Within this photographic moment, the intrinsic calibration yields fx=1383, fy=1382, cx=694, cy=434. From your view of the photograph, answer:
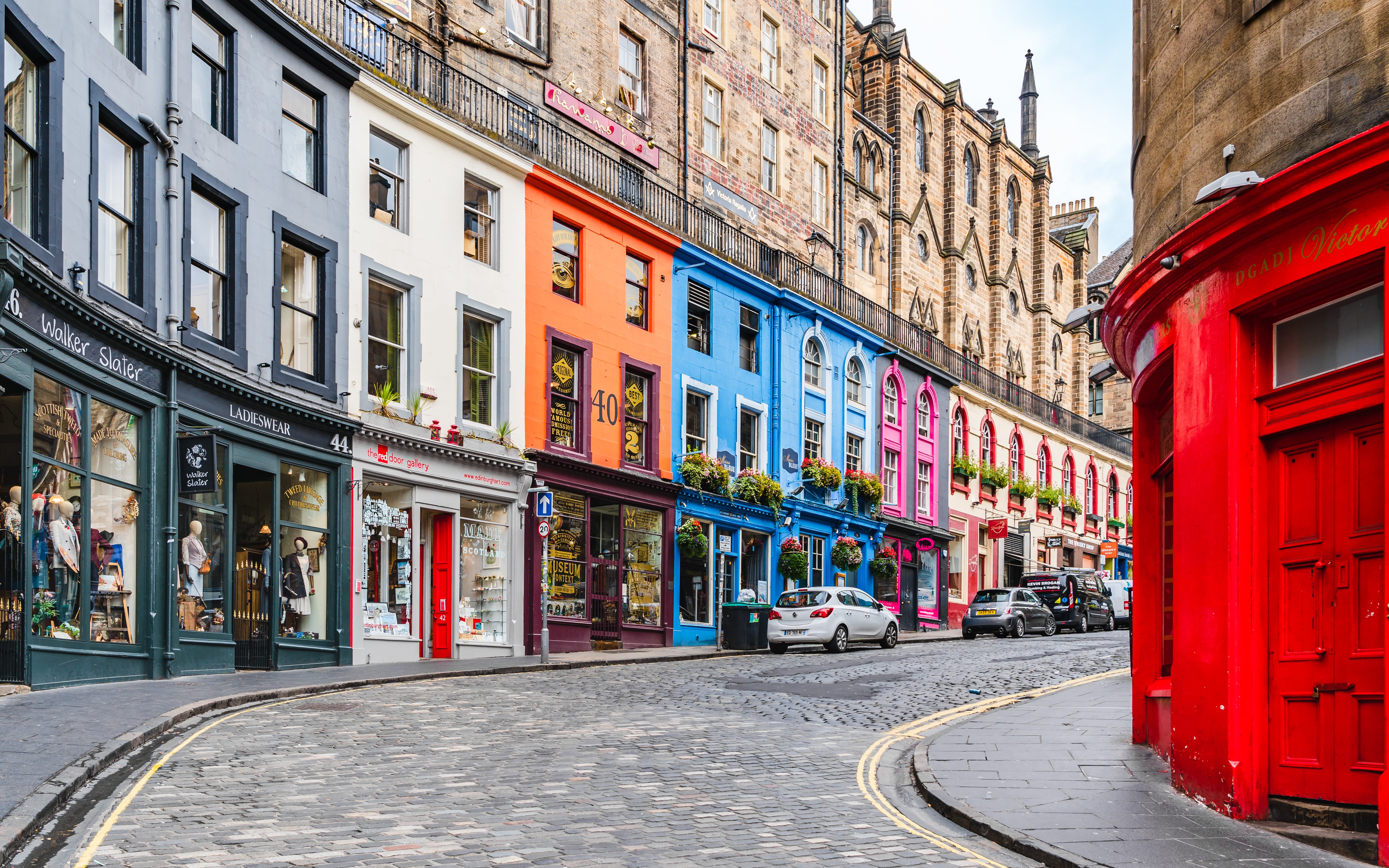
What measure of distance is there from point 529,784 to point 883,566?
28.9 metres

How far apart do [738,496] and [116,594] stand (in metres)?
17.9

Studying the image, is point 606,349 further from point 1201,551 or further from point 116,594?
point 1201,551

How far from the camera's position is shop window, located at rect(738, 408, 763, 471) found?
33.6 metres

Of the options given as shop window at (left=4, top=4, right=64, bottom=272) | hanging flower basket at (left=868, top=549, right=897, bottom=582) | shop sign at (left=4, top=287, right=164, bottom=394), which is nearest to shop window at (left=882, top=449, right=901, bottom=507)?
hanging flower basket at (left=868, top=549, right=897, bottom=582)

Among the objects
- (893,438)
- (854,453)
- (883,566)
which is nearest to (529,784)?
(883,566)

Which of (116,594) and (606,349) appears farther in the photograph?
(606,349)

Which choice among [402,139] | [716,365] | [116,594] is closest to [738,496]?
[716,365]

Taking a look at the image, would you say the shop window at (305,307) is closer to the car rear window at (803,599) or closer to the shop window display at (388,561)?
the shop window display at (388,561)

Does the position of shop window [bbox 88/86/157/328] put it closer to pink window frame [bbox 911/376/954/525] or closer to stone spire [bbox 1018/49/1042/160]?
pink window frame [bbox 911/376/954/525]

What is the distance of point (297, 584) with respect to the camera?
68.1 ft

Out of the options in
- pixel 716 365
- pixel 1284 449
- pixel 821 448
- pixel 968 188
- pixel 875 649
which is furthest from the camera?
pixel 968 188

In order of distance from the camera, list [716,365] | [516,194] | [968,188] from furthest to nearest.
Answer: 1. [968,188]
2. [716,365]
3. [516,194]

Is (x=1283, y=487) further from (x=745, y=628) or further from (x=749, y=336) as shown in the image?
(x=749, y=336)

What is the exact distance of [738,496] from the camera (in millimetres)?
32625
